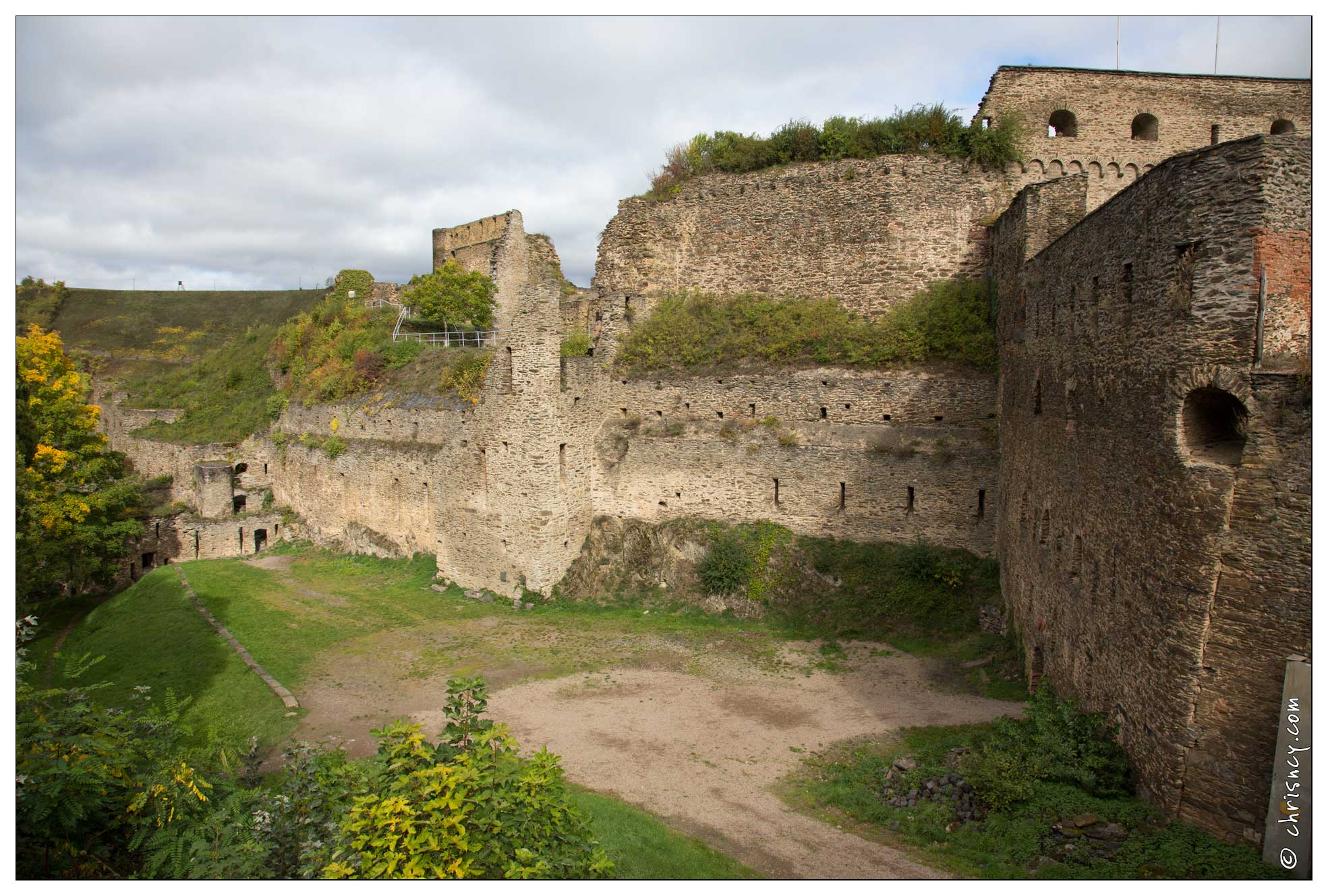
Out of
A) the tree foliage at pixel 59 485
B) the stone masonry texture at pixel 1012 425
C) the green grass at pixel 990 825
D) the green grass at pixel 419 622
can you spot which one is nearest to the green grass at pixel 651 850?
the green grass at pixel 990 825

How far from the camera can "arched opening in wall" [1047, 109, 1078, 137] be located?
71.1ft

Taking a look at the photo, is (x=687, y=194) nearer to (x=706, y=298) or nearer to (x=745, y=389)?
(x=706, y=298)

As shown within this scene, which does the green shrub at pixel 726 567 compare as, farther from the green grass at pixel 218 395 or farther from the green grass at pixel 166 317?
the green grass at pixel 166 317

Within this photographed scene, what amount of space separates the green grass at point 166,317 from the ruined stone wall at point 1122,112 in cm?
5533

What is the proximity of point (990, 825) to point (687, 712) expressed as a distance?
19.6 ft

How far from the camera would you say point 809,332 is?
2103 centimetres

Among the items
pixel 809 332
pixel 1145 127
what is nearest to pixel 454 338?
pixel 809 332

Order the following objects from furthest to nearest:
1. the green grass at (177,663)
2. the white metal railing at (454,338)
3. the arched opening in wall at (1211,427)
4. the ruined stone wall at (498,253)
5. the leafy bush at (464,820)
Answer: the ruined stone wall at (498,253) < the white metal railing at (454,338) < the green grass at (177,663) < the arched opening in wall at (1211,427) < the leafy bush at (464,820)

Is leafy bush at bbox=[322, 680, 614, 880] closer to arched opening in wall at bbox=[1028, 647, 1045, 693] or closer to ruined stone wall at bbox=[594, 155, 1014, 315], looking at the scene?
arched opening in wall at bbox=[1028, 647, 1045, 693]

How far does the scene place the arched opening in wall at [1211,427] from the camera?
7.75 meters

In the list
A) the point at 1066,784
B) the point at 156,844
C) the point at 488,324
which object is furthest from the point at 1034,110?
the point at 156,844

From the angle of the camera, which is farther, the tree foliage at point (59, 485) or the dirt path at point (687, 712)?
the tree foliage at point (59, 485)

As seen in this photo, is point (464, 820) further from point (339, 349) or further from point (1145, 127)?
point (339, 349)

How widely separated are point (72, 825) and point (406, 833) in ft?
10.3
